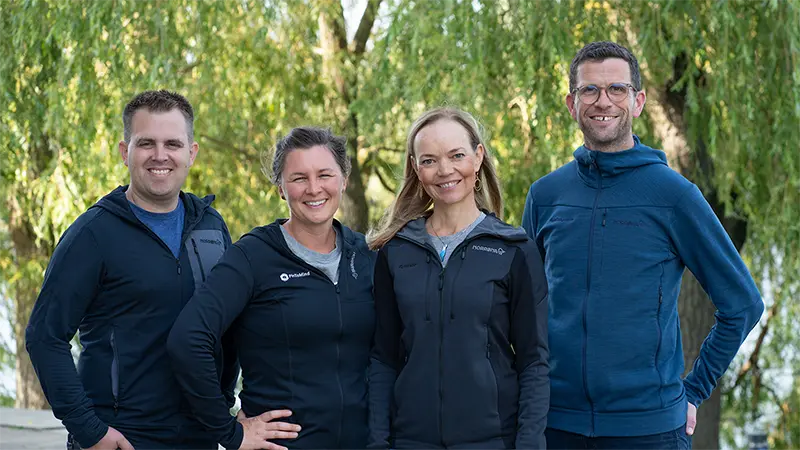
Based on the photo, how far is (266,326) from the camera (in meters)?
2.62

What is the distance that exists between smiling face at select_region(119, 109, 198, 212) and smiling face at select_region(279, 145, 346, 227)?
1.03 ft

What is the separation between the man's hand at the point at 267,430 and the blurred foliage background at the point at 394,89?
2.20 m

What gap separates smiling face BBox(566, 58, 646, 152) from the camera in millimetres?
2865

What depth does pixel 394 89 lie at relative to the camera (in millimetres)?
6879

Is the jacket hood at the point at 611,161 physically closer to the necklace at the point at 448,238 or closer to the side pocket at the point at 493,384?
the necklace at the point at 448,238

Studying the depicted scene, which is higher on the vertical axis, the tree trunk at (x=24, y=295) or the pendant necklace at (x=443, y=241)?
the pendant necklace at (x=443, y=241)

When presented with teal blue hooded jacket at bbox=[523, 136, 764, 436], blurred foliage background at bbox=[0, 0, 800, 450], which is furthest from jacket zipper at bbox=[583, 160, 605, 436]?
blurred foliage background at bbox=[0, 0, 800, 450]

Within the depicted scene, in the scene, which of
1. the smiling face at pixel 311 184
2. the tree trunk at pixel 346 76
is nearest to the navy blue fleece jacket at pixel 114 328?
the smiling face at pixel 311 184

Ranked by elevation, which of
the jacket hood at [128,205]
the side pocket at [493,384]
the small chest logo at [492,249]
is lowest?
the side pocket at [493,384]

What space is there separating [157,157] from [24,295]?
735 centimetres

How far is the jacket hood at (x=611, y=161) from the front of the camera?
286 cm

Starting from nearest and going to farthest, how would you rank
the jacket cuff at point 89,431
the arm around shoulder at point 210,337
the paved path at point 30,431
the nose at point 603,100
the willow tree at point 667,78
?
the arm around shoulder at point 210,337
the jacket cuff at point 89,431
the nose at point 603,100
the paved path at point 30,431
the willow tree at point 667,78

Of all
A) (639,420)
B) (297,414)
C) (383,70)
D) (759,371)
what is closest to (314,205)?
(297,414)

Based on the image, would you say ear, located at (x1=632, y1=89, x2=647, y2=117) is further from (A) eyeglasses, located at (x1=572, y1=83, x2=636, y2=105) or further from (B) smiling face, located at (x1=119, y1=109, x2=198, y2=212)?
(B) smiling face, located at (x1=119, y1=109, x2=198, y2=212)
